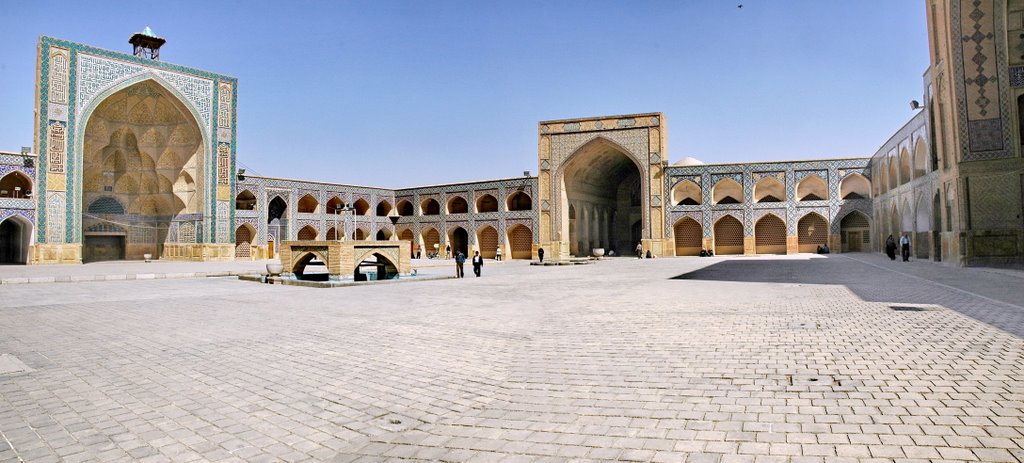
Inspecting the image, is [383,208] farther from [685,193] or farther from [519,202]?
[685,193]

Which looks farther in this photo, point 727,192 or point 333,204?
point 333,204

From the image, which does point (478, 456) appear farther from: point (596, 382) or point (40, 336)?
point (40, 336)

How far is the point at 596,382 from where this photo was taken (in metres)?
3.58

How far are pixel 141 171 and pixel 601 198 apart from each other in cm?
2419

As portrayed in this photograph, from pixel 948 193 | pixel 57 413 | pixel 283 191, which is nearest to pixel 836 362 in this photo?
pixel 57 413

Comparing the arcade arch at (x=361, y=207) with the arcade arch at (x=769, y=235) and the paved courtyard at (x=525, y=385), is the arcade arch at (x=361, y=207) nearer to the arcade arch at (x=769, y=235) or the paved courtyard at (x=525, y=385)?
the arcade arch at (x=769, y=235)

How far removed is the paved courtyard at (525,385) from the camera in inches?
98.8

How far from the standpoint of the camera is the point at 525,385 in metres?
3.58

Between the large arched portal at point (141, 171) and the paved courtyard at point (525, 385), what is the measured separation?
22.6 metres

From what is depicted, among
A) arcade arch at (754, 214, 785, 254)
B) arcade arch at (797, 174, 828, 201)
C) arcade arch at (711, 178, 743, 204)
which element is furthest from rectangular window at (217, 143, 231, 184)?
arcade arch at (797, 174, 828, 201)

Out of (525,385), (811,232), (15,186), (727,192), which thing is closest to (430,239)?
(727,192)

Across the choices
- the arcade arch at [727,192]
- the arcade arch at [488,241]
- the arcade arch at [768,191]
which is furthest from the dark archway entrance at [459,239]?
the arcade arch at [768,191]

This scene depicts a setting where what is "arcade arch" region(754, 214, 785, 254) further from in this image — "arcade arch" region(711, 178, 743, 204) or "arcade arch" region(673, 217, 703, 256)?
"arcade arch" region(673, 217, 703, 256)

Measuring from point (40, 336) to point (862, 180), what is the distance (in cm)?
3212
